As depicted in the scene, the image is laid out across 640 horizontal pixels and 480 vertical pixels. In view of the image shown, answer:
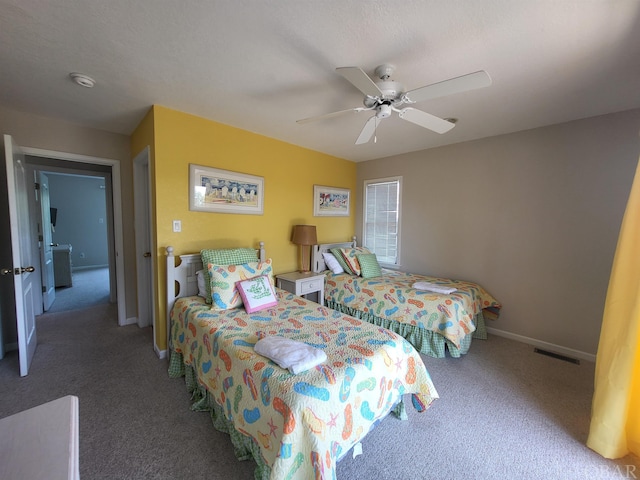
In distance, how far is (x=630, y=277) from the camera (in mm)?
1488

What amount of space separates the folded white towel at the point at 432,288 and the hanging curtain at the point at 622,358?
48.9 inches

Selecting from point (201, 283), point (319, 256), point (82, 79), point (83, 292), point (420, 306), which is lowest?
point (83, 292)

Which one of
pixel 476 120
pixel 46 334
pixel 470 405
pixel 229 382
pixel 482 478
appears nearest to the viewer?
pixel 482 478

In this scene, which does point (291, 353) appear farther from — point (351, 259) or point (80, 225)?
point (80, 225)

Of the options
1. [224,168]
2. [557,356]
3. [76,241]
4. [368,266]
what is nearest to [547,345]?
[557,356]

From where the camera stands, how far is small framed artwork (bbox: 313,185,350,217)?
384cm

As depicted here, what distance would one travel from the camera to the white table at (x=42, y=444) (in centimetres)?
65

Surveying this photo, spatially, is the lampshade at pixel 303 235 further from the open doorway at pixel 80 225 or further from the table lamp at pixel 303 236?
the open doorway at pixel 80 225

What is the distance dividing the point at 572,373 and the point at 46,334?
18.0 ft

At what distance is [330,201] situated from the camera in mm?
4047

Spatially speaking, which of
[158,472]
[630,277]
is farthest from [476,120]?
[158,472]

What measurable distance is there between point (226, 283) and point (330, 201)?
2283 mm

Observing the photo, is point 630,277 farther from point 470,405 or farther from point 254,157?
point 254,157

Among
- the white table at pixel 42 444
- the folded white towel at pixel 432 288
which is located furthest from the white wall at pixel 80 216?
the folded white towel at pixel 432 288
